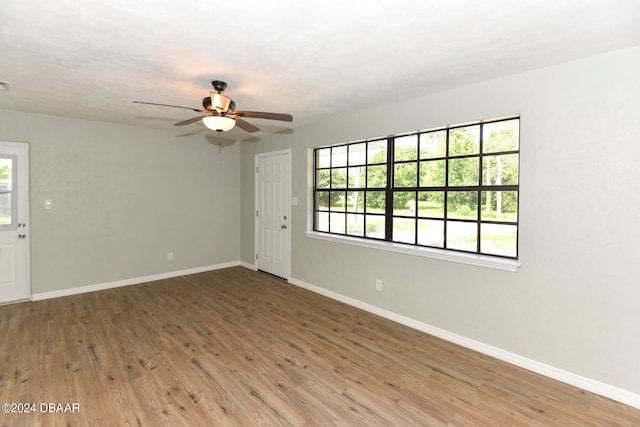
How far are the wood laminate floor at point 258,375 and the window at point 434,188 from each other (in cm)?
106

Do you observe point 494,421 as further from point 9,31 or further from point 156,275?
point 156,275

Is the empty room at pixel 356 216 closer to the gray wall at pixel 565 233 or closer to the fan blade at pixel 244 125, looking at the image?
the gray wall at pixel 565 233

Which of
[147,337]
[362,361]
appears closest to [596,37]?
[362,361]

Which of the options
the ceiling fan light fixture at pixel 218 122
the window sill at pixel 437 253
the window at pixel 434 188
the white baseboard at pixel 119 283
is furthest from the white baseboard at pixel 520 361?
the white baseboard at pixel 119 283

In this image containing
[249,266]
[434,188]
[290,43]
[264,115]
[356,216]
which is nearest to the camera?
[290,43]

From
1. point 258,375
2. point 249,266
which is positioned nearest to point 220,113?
point 258,375

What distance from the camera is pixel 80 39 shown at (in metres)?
2.14

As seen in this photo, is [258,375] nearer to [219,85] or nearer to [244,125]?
[244,125]

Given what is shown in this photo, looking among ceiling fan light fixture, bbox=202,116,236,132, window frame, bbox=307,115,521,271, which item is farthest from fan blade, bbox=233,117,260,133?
window frame, bbox=307,115,521,271

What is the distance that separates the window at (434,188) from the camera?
9.61ft

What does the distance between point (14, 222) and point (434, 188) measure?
5.11 metres

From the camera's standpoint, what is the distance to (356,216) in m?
4.24

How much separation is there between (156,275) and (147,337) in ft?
7.34

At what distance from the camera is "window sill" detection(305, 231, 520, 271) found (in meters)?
2.80
